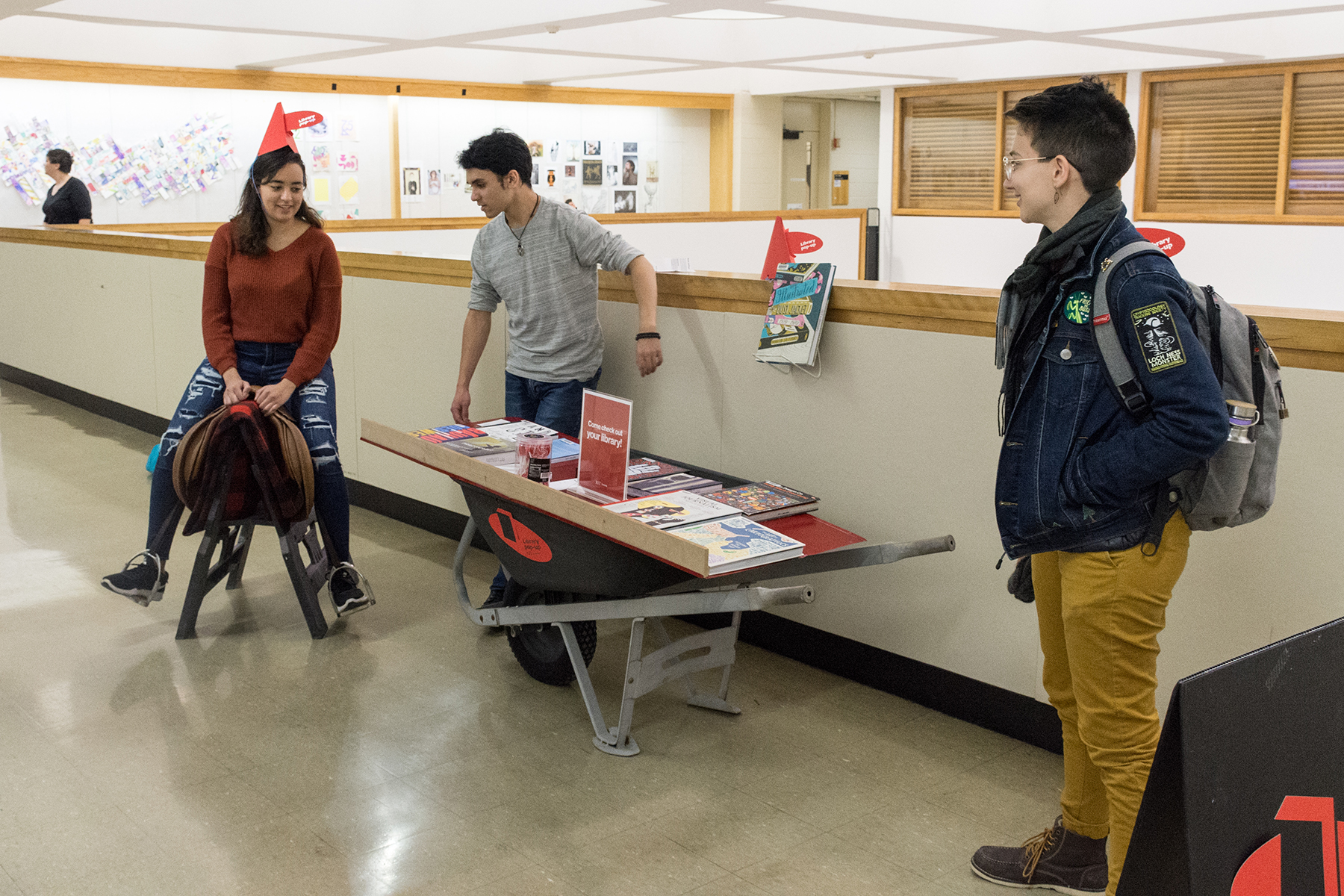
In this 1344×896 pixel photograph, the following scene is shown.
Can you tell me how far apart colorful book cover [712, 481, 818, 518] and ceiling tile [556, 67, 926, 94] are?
1110 centimetres

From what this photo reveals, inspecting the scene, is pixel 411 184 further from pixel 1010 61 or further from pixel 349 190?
pixel 1010 61

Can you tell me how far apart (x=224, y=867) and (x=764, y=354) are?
5.87 ft

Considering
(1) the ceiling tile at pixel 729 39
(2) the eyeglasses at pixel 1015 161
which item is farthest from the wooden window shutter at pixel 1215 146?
(2) the eyeglasses at pixel 1015 161

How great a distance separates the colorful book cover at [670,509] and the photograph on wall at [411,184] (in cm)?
1106

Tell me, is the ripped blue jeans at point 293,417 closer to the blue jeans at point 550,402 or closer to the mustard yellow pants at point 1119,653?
the blue jeans at point 550,402

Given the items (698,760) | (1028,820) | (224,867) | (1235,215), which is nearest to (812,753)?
(698,760)

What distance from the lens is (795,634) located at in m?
3.43

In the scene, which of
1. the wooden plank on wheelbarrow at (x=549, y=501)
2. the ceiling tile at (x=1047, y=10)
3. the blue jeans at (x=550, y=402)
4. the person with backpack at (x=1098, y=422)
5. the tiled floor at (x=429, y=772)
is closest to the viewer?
the person with backpack at (x=1098, y=422)

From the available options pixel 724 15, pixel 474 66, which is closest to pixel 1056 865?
pixel 724 15

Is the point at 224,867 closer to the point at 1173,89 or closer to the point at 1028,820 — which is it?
the point at 1028,820

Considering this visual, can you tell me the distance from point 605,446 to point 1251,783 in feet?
6.27

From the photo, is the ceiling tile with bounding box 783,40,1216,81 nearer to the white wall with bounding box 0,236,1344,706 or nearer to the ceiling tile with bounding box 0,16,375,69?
the ceiling tile with bounding box 0,16,375,69

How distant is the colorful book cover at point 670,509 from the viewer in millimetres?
2492

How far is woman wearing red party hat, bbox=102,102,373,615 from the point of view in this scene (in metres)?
3.57
